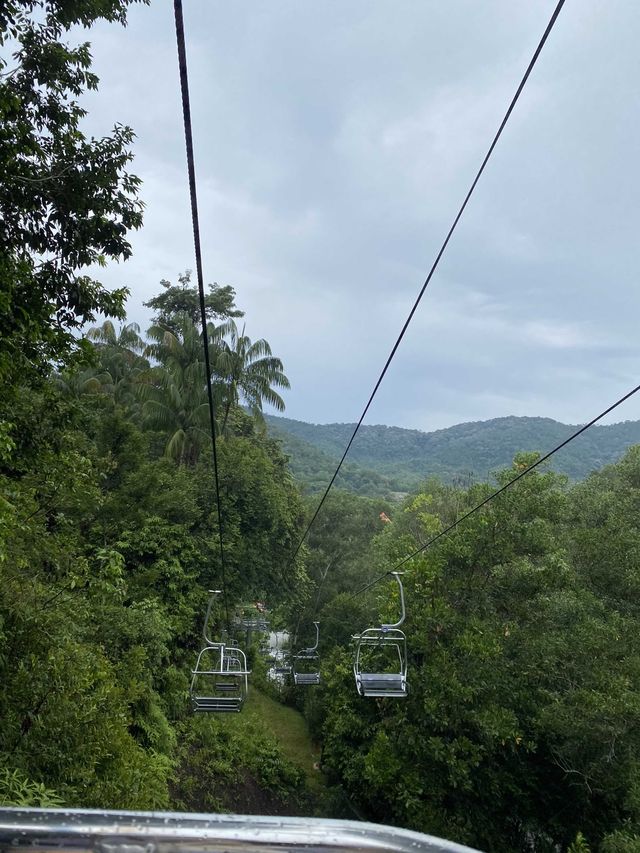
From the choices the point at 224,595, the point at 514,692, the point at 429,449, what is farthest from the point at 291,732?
the point at 429,449

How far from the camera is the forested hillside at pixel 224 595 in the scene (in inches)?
213

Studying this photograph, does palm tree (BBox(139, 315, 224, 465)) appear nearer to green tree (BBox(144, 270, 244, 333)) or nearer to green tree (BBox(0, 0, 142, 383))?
green tree (BBox(144, 270, 244, 333))

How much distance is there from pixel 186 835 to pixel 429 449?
353ft

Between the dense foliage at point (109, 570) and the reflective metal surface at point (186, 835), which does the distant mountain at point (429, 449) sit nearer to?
the dense foliage at point (109, 570)

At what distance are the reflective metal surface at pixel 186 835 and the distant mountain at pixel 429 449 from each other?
3670cm

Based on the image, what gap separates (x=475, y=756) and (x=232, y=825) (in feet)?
34.6

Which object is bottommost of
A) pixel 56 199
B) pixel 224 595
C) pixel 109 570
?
pixel 224 595

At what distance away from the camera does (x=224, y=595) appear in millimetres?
14367

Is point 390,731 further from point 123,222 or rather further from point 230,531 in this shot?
point 123,222

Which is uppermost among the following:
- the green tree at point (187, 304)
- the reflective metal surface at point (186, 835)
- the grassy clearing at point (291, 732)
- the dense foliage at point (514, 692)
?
the green tree at point (187, 304)

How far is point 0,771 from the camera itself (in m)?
4.84

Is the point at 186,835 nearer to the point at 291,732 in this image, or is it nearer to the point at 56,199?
the point at 56,199

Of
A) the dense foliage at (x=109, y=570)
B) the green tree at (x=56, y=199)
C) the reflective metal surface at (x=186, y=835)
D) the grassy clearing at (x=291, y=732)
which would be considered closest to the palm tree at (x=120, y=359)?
the dense foliage at (x=109, y=570)

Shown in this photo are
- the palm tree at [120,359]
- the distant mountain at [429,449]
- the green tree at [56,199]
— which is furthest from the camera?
the distant mountain at [429,449]
